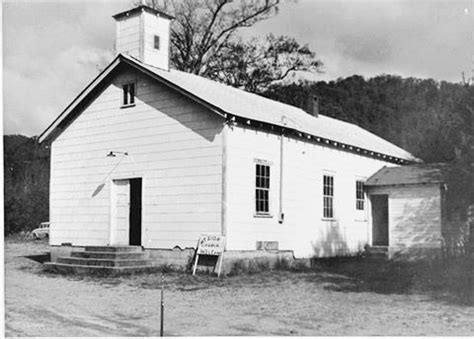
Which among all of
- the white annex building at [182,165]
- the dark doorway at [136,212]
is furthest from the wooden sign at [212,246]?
the dark doorway at [136,212]

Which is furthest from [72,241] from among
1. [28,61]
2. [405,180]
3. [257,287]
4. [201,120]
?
[405,180]

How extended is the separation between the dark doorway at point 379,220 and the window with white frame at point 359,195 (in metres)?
0.72

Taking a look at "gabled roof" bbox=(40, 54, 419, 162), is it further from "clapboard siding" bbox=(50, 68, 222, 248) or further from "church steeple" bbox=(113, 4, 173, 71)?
"church steeple" bbox=(113, 4, 173, 71)

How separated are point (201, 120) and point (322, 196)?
20.0 ft

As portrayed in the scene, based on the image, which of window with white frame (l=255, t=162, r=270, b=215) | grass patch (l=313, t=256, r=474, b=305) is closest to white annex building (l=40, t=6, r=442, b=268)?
window with white frame (l=255, t=162, r=270, b=215)

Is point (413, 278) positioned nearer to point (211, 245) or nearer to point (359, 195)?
point (211, 245)

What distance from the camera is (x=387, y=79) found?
22.8m

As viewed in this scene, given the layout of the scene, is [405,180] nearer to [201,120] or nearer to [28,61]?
[201,120]

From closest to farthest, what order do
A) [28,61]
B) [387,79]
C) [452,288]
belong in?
1. [28,61]
2. [452,288]
3. [387,79]

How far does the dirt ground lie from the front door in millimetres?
3019

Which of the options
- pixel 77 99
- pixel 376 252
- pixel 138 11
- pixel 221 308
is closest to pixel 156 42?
pixel 138 11

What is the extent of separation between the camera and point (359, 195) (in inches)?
953

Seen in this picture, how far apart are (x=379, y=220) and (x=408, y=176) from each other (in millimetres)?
2631

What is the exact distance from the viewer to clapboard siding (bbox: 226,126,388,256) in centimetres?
1747
